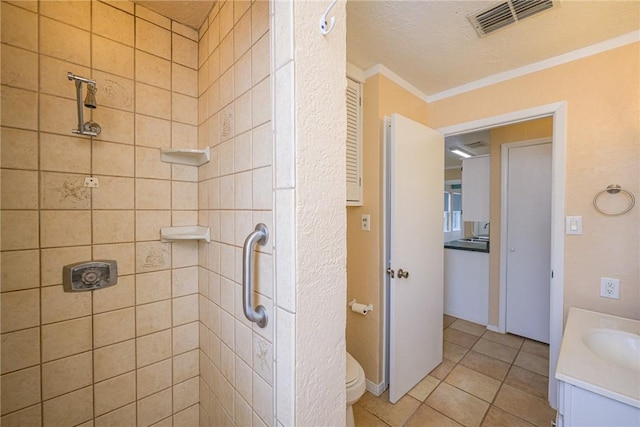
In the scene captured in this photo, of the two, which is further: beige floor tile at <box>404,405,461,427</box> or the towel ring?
beige floor tile at <box>404,405,461,427</box>

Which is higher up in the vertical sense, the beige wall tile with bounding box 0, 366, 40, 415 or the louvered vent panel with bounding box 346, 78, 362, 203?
the louvered vent panel with bounding box 346, 78, 362, 203

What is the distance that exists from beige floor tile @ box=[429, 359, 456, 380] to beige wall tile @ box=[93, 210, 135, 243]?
7.66 feet

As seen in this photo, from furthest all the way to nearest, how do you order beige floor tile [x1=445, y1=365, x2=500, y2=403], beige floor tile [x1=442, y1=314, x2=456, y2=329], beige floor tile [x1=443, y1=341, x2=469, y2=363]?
beige floor tile [x1=442, y1=314, x2=456, y2=329], beige floor tile [x1=443, y1=341, x2=469, y2=363], beige floor tile [x1=445, y1=365, x2=500, y2=403]

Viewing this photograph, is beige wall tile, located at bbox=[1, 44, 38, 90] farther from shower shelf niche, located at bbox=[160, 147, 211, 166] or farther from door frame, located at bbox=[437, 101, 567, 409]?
door frame, located at bbox=[437, 101, 567, 409]

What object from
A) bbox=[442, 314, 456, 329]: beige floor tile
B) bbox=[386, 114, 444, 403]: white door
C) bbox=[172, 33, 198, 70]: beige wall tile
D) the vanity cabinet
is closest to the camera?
bbox=[172, 33, 198, 70]: beige wall tile

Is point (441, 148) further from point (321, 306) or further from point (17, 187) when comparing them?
point (17, 187)

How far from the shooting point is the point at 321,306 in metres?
0.66

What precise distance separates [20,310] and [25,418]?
395mm

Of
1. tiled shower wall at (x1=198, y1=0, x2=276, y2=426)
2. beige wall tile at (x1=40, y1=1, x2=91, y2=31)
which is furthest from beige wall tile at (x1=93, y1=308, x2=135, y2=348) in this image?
beige wall tile at (x1=40, y1=1, x2=91, y2=31)

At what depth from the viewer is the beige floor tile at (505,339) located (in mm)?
2499

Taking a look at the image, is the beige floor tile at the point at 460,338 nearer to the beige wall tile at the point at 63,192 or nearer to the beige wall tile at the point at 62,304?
the beige wall tile at the point at 62,304

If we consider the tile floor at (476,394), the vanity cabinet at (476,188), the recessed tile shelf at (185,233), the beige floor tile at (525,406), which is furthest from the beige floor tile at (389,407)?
the vanity cabinet at (476,188)

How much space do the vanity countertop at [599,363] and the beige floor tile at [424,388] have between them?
1050 mm

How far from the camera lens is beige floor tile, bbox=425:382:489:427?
5.27ft
